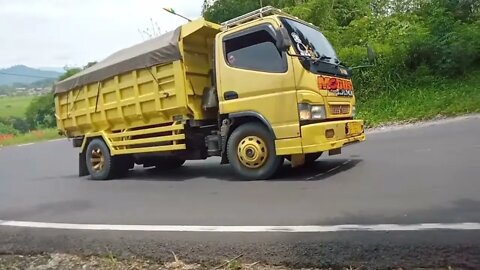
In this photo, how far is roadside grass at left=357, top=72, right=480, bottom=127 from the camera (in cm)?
1334

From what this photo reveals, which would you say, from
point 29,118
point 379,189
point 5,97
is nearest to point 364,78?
point 379,189

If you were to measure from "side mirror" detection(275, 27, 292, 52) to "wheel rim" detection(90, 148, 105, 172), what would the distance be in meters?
4.48

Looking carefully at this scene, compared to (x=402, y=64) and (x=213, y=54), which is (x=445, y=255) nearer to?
(x=213, y=54)

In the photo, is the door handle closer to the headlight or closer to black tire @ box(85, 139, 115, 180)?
the headlight

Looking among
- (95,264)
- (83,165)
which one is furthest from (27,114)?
(95,264)

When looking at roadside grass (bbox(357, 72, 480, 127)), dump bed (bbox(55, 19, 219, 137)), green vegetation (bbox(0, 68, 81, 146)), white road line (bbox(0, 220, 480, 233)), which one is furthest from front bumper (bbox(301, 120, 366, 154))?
green vegetation (bbox(0, 68, 81, 146))

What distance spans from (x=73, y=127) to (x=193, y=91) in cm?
323

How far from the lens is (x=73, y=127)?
972 cm

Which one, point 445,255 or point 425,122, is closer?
point 445,255

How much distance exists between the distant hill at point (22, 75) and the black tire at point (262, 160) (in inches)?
1813

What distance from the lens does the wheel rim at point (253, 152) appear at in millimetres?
7133

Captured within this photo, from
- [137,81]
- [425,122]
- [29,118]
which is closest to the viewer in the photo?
[137,81]

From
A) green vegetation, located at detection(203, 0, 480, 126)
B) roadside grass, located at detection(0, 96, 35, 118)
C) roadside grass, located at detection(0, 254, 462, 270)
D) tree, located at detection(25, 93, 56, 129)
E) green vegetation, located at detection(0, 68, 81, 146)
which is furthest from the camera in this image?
roadside grass, located at detection(0, 96, 35, 118)

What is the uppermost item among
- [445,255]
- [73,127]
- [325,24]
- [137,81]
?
[325,24]
